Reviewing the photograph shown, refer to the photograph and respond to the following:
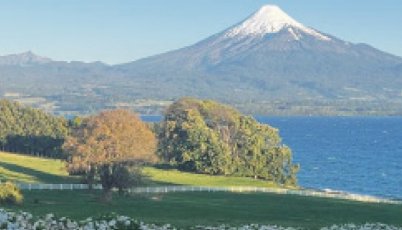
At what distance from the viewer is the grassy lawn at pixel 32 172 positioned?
8088cm

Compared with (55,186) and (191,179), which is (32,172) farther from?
(191,179)

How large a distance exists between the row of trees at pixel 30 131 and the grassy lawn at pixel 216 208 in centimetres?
6043

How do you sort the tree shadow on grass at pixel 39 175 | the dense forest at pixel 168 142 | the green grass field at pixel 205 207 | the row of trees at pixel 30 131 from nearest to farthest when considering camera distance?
1. the green grass field at pixel 205 207
2. the dense forest at pixel 168 142
3. the tree shadow on grass at pixel 39 175
4. the row of trees at pixel 30 131

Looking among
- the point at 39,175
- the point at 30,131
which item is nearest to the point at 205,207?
the point at 39,175

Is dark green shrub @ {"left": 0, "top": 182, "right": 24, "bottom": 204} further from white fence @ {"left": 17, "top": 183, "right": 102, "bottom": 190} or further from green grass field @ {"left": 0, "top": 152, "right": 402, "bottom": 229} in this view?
white fence @ {"left": 17, "top": 183, "right": 102, "bottom": 190}

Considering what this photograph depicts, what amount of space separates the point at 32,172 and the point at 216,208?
35990mm

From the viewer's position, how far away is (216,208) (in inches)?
2285

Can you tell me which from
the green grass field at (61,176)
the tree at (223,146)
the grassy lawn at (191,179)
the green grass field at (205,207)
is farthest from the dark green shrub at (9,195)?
the tree at (223,146)

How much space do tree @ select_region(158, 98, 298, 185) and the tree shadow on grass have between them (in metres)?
24.0

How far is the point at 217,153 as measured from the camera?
10781cm

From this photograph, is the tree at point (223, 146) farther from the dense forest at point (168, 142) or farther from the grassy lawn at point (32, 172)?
the grassy lawn at point (32, 172)

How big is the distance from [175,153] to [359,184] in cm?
4249

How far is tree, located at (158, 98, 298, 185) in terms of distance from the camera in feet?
356

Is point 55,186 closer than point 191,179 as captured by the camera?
Yes
